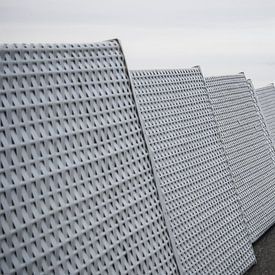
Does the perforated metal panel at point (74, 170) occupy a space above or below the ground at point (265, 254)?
above

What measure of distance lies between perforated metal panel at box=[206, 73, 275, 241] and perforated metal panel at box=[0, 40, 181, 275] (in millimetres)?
3122

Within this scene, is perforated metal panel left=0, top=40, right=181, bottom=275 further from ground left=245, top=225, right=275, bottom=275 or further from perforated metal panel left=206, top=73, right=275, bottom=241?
perforated metal panel left=206, top=73, right=275, bottom=241

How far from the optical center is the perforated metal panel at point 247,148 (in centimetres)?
608

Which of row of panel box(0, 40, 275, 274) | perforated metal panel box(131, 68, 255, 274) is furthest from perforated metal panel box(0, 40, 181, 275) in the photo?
perforated metal panel box(131, 68, 255, 274)

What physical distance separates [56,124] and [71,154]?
0.26 metres

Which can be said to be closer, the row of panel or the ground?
the row of panel

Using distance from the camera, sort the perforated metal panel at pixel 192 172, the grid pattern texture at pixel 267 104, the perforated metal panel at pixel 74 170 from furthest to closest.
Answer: the grid pattern texture at pixel 267 104 < the perforated metal panel at pixel 192 172 < the perforated metal panel at pixel 74 170

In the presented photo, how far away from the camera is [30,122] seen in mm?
2451

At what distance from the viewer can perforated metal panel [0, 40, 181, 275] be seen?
2258 mm

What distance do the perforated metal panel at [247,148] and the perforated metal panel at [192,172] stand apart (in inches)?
32.2

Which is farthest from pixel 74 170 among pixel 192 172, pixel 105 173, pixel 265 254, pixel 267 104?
pixel 267 104

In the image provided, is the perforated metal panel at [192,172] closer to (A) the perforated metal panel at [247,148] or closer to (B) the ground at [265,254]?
(B) the ground at [265,254]

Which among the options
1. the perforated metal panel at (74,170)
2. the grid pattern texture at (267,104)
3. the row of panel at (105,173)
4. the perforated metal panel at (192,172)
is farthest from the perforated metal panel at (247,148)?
the perforated metal panel at (74,170)

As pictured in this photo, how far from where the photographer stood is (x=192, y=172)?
4629 mm
